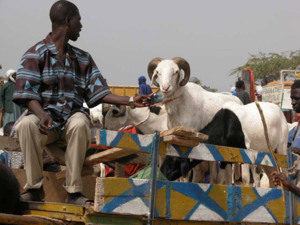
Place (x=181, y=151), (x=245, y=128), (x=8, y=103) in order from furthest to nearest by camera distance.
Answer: (x=8, y=103) < (x=245, y=128) < (x=181, y=151)

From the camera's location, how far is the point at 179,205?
364cm

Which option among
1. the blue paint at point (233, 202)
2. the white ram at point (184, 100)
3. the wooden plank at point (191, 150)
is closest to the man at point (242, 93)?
the white ram at point (184, 100)

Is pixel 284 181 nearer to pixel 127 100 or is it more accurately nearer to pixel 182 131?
pixel 182 131

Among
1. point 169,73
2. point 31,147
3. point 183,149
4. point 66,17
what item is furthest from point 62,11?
point 169,73

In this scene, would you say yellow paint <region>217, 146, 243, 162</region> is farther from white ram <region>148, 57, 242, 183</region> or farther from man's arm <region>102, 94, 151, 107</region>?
white ram <region>148, 57, 242, 183</region>

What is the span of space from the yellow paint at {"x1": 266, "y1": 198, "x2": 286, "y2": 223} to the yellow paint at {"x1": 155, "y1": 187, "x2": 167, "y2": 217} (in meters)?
1.09

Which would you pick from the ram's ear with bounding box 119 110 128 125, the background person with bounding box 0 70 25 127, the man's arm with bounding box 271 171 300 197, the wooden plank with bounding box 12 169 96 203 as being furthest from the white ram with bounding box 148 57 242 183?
the background person with bounding box 0 70 25 127

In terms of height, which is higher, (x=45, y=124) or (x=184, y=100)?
(x=184, y=100)

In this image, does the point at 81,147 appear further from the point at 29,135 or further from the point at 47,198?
the point at 47,198

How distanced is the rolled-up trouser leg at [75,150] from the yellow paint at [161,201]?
741 mm

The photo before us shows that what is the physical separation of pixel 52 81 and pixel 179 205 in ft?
5.15

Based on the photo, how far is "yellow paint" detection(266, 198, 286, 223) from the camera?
167 inches

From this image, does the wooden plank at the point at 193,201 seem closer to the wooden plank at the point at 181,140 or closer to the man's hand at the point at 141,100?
the wooden plank at the point at 181,140

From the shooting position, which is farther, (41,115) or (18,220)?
(41,115)
